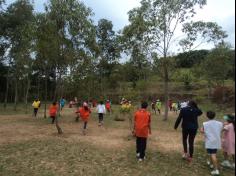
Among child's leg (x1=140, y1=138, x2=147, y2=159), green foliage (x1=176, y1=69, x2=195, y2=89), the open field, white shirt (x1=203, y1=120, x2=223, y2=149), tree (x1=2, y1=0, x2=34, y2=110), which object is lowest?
the open field

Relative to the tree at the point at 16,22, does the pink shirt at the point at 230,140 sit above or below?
below

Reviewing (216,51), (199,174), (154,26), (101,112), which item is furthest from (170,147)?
(216,51)

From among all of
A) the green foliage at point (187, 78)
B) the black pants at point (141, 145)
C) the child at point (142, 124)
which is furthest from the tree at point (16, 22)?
the child at point (142, 124)

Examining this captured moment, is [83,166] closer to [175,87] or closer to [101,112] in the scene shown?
[101,112]

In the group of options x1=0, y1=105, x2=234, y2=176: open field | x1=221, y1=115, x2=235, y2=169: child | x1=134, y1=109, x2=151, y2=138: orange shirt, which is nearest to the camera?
x1=221, y1=115, x2=235, y2=169: child

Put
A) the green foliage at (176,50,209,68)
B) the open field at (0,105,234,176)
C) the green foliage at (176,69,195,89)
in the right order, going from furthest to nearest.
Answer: the green foliage at (176,69,195,89) → the green foliage at (176,50,209,68) → the open field at (0,105,234,176)

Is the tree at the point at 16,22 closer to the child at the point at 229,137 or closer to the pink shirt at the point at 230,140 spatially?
the child at the point at 229,137

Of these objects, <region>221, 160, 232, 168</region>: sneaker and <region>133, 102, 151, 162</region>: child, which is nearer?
<region>221, 160, 232, 168</region>: sneaker

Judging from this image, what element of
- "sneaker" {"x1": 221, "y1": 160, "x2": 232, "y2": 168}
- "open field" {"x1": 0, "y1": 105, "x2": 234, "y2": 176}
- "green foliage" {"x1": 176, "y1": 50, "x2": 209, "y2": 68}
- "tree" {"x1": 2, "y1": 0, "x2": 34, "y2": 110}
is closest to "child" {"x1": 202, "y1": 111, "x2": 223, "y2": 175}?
"open field" {"x1": 0, "y1": 105, "x2": 234, "y2": 176}

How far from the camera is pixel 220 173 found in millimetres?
9992

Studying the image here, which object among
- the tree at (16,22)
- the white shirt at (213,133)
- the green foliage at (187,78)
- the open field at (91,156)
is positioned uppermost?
the tree at (16,22)

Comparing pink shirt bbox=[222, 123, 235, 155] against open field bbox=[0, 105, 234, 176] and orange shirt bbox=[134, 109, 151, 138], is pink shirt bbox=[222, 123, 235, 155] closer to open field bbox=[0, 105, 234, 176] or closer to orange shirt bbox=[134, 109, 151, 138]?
open field bbox=[0, 105, 234, 176]

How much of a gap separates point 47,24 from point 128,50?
1115cm

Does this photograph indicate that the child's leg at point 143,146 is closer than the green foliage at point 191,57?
Yes
